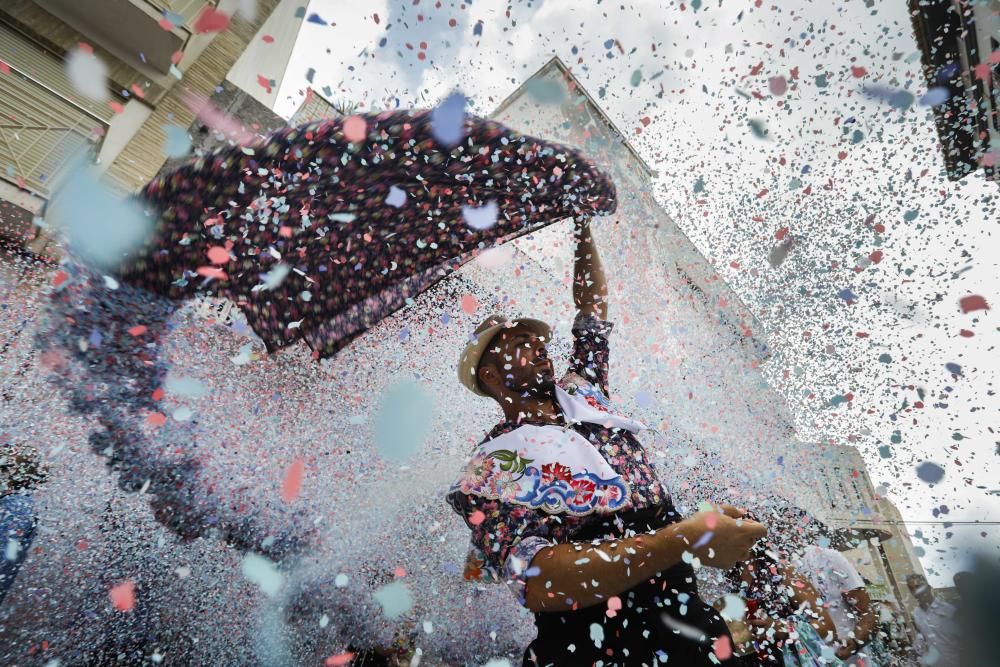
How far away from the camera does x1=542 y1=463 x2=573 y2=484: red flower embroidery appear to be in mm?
1730

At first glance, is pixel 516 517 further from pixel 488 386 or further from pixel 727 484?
pixel 727 484

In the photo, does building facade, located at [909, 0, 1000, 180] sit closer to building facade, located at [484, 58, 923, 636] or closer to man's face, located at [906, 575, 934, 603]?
building facade, located at [484, 58, 923, 636]

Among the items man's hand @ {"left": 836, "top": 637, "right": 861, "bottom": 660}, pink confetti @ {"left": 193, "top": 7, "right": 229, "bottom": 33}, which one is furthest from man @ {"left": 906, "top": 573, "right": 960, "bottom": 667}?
pink confetti @ {"left": 193, "top": 7, "right": 229, "bottom": 33}

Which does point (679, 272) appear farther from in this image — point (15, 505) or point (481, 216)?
point (15, 505)

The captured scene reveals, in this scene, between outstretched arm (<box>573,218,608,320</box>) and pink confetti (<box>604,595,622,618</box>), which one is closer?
pink confetti (<box>604,595,622,618</box>)

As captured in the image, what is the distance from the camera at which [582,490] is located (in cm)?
171

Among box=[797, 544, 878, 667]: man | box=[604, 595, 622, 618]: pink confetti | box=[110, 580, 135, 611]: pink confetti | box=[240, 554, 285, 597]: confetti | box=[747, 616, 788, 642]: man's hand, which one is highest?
box=[797, 544, 878, 667]: man

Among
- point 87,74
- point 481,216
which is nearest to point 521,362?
point 481,216

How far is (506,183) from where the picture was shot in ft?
7.52

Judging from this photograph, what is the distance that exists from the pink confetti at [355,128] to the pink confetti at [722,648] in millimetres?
2358

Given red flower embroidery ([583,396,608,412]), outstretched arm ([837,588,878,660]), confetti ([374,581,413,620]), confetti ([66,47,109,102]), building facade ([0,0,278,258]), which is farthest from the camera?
confetti ([66,47,109,102])

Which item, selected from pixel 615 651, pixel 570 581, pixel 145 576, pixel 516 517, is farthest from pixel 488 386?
pixel 145 576

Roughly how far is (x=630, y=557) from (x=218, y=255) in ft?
6.83

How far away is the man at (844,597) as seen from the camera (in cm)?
312
